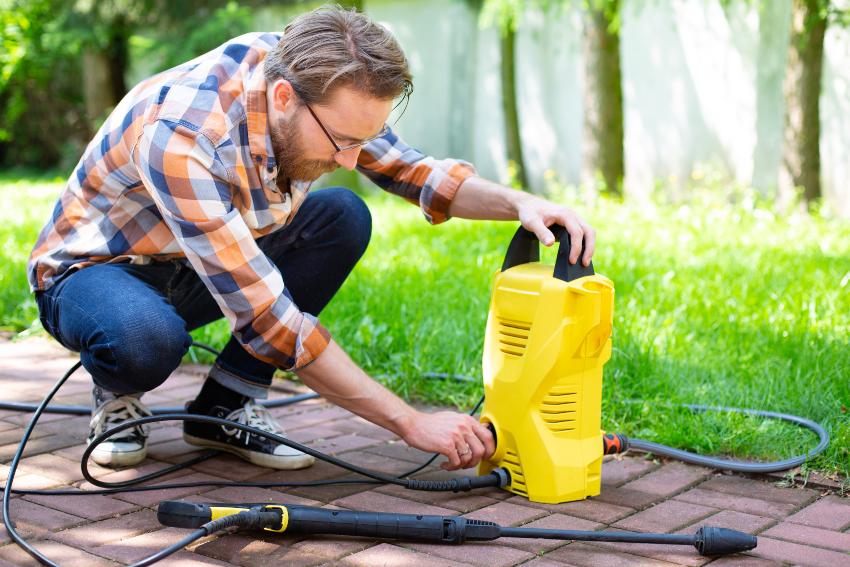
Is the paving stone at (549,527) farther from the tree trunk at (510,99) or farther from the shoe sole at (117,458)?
the tree trunk at (510,99)

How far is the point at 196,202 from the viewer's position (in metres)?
1.92

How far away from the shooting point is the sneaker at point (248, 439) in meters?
2.38

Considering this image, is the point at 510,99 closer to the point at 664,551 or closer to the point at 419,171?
the point at 419,171

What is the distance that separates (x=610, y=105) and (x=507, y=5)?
1.07m

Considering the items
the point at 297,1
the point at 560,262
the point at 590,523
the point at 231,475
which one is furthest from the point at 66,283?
the point at 297,1

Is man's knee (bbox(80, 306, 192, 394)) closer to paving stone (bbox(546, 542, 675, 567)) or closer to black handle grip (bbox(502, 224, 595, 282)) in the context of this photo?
black handle grip (bbox(502, 224, 595, 282))

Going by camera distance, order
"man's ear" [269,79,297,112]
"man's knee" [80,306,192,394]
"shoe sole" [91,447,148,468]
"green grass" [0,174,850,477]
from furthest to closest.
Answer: "green grass" [0,174,850,477] → "shoe sole" [91,447,148,468] → "man's knee" [80,306,192,394] → "man's ear" [269,79,297,112]

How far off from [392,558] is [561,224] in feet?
2.59

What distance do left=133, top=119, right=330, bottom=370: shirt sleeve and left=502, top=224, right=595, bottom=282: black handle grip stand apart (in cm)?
49

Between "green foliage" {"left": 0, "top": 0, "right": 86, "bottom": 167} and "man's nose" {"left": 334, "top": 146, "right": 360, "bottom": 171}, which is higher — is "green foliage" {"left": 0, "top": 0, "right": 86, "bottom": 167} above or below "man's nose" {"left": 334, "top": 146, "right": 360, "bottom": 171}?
above

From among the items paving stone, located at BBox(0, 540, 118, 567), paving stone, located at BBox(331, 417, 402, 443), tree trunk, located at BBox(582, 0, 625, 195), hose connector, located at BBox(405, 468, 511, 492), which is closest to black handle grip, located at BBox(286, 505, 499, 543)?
hose connector, located at BBox(405, 468, 511, 492)

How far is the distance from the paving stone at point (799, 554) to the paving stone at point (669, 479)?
354 millimetres

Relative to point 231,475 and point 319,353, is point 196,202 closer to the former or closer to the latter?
point 319,353

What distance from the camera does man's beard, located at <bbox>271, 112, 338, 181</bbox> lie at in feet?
6.65
